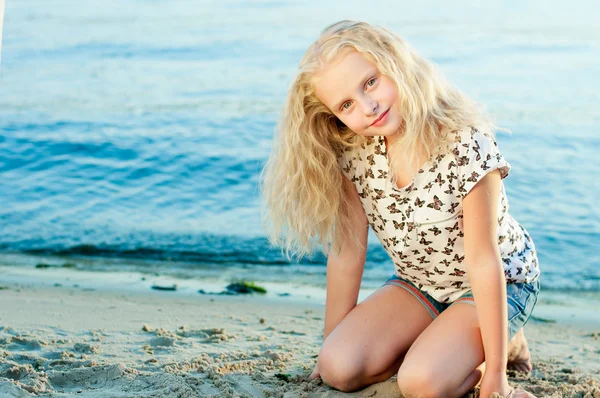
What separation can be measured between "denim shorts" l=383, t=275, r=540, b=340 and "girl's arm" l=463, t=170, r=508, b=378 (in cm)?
25

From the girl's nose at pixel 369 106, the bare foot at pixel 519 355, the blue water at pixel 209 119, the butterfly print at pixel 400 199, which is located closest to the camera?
the girl's nose at pixel 369 106

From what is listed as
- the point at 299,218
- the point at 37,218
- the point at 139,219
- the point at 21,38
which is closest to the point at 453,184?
the point at 299,218

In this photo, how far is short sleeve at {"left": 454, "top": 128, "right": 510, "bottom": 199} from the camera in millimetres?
2861

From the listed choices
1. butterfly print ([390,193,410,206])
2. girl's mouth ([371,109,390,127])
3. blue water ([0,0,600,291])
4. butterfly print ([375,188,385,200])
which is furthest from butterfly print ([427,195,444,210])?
blue water ([0,0,600,291])

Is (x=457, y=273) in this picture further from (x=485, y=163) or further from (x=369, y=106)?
(x=369, y=106)

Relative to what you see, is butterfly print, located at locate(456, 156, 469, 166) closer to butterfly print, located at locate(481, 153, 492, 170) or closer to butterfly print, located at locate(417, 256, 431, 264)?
butterfly print, located at locate(481, 153, 492, 170)

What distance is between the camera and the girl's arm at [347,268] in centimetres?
333

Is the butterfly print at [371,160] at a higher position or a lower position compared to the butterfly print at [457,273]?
higher

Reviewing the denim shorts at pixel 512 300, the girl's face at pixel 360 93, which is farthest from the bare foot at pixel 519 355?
the girl's face at pixel 360 93

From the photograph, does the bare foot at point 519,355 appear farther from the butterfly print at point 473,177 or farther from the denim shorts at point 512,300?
the butterfly print at point 473,177

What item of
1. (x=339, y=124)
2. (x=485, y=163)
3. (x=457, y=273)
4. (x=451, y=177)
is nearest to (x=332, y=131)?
(x=339, y=124)

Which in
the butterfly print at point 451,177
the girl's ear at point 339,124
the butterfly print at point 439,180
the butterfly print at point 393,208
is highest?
the girl's ear at point 339,124

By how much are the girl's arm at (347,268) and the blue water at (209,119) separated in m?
1.91

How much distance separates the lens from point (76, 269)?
5449 mm
